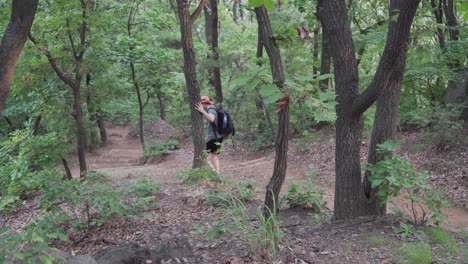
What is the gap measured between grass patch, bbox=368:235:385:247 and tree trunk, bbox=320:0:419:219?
60 centimetres

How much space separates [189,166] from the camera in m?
12.5

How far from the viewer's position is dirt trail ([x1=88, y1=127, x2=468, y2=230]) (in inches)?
321

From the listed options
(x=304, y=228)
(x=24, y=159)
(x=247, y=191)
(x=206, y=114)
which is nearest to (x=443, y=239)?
(x=304, y=228)

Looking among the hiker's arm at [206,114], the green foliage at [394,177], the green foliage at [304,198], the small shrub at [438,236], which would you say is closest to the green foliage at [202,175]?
the hiker's arm at [206,114]

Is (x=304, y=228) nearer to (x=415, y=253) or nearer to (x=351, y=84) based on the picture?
(x=415, y=253)

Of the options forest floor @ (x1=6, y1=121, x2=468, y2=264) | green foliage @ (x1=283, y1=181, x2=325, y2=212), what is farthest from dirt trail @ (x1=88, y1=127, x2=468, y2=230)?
green foliage @ (x1=283, y1=181, x2=325, y2=212)

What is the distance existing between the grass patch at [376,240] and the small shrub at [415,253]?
0.78ft

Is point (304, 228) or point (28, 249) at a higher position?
point (28, 249)

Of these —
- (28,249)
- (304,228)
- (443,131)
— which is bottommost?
(304,228)

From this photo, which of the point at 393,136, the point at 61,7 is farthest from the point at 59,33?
the point at 393,136

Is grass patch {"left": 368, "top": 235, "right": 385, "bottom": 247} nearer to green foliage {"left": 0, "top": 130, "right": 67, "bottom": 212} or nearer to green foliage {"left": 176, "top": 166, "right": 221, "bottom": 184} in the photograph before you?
green foliage {"left": 176, "top": 166, "right": 221, "bottom": 184}

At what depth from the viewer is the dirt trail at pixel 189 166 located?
26.8 ft

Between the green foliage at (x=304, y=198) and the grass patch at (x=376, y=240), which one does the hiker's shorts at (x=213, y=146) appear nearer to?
the green foliage at (x=304, y=198)

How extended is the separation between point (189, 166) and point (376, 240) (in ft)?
28.9
